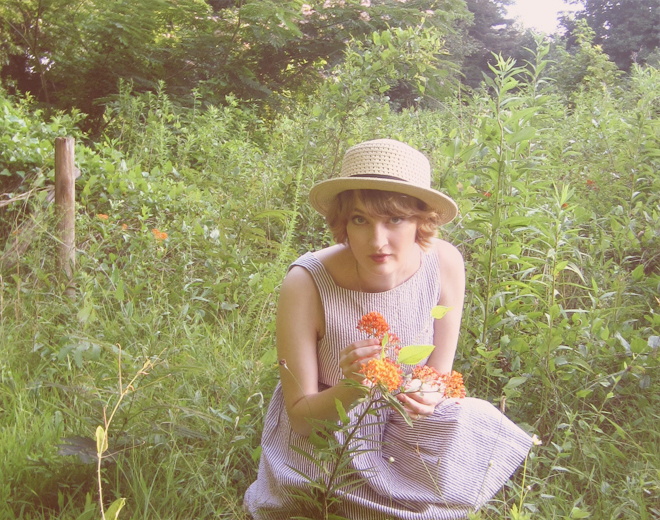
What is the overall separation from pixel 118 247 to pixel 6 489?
183 cm

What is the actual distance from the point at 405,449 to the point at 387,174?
2.94 ft

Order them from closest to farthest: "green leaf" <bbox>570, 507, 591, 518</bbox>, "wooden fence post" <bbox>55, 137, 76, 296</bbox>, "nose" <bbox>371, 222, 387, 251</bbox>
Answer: "green leaf" <bbox>570, 507, 591, 518</bbox> → "nose" <bbox>371, 222, 387, 251</bbox> → "wooden fence post" <bbox>55, 137, 76, 296</bbox>

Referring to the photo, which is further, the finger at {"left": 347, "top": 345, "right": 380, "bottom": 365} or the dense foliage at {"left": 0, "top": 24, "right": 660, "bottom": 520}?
the dense foliage at {"left": 0, "top": 24, "right": 660, "bottom": 520}

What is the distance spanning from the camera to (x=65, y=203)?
117 inches

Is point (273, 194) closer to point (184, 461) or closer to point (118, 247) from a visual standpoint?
point (118, 247)

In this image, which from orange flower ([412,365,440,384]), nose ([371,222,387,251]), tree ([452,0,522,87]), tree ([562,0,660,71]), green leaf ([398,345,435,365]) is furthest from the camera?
tree ([452,0,522,87])

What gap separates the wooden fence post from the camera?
9.66 feet

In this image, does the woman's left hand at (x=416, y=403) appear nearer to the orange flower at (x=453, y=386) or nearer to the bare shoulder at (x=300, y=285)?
the orange flower at (x=453, y=386)

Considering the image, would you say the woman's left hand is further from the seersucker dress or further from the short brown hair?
the short brown hair

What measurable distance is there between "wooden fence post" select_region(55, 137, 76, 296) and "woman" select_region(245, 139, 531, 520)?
162 cm

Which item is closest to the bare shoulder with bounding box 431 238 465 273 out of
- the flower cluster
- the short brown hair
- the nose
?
the short brown hair

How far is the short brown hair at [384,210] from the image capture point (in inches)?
64.3

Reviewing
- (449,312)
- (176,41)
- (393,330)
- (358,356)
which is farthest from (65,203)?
(176,41)

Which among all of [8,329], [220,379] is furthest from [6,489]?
[8,329]
